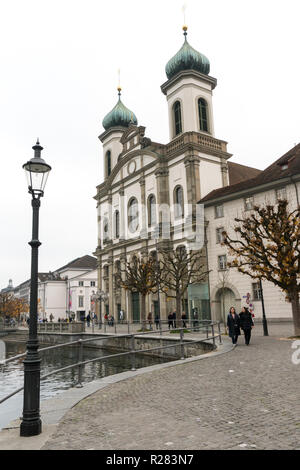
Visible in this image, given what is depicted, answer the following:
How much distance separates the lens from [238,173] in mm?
46469

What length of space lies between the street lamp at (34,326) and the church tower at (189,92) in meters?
37.6

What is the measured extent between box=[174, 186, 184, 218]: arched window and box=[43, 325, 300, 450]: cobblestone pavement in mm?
29999

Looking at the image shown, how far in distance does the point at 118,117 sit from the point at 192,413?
183ft

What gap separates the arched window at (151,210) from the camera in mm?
43700

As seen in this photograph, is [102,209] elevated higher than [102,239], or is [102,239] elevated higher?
[102,209]

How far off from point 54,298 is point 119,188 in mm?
51071

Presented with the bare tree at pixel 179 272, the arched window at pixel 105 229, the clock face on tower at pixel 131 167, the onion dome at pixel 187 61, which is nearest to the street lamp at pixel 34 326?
the bare tree at pixel 179 272

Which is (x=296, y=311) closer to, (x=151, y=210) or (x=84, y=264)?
(x=151, y=210)

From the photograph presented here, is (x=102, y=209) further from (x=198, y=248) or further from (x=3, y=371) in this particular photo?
(x=3, y=371)

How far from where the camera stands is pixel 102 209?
2178 inches

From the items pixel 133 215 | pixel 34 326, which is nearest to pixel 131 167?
pixel 133 215

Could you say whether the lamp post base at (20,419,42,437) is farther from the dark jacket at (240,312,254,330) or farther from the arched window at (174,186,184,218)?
the arched window at (174,186,184,218)
